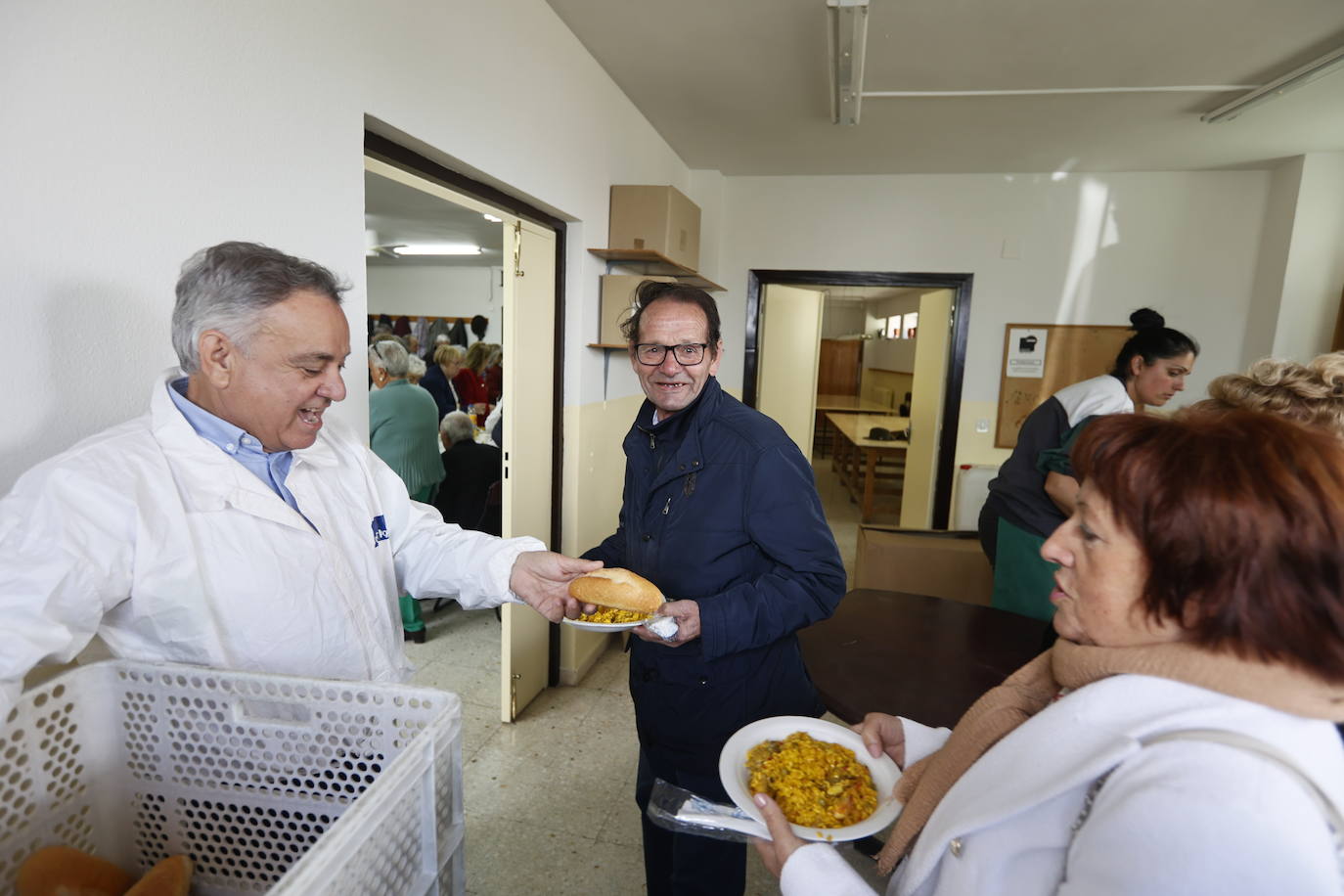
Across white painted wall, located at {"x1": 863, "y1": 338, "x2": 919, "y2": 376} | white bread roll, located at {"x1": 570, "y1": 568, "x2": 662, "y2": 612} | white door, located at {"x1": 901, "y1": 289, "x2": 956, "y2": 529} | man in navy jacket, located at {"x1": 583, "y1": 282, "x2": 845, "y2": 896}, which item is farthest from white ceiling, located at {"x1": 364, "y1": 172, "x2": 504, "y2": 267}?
white painted wall, located at {"x1": 863, "y1": 338, "x2": 919, "y2": 376}

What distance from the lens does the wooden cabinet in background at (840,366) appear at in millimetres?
11953

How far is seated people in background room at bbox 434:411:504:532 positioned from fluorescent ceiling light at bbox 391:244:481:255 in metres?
2.28

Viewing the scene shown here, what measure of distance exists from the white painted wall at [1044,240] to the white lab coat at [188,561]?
4.40 metres

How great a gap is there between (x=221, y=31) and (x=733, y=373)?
4210 mm

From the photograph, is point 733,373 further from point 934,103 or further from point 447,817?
point 447,817

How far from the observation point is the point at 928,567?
371 cm

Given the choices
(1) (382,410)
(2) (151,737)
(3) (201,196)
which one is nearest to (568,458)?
(1) (382,410)

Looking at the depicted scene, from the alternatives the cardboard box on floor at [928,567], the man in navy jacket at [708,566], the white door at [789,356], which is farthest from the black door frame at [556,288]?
the white door at [789,356]

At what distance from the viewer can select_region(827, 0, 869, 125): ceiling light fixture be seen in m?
2.31

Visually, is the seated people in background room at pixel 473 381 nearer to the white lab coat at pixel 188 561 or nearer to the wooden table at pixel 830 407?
the white lab coat at pixel 188 561

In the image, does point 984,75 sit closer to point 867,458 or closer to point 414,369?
point 414,369

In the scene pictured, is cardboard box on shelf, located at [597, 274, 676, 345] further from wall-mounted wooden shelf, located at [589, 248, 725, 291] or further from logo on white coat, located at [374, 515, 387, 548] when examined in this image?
logo on white coat, located at [374, 515, 387, 548]

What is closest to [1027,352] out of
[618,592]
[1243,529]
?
[618,592]

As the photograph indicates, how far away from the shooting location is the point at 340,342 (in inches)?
44.4
